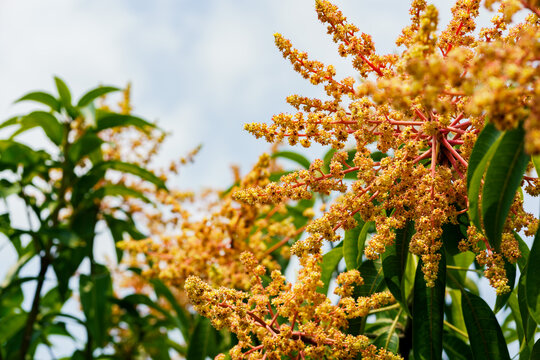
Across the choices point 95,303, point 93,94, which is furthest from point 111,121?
point 95,303

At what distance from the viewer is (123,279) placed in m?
5.07

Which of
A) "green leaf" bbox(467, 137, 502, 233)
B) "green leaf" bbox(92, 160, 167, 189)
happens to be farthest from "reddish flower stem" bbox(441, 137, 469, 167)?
"green leaf" bbox(92, 160, 167, 189)

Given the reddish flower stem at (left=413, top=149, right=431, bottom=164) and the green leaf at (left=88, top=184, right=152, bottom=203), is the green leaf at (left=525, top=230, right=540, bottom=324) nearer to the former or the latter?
the reddish flower stem at (left=413, top=149, right=431, bottom=164)

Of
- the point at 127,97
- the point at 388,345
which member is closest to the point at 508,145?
the point at 388,345

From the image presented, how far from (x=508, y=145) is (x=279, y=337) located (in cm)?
81

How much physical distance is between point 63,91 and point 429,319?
10.2 feet

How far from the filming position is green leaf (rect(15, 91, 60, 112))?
3.63m

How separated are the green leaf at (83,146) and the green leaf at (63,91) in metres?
0.34

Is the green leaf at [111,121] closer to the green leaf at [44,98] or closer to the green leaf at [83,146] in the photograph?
the green leaf at [83,146]

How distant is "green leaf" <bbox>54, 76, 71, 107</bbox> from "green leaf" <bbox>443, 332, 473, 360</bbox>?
9.75ft

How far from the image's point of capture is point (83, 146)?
365 centimetres

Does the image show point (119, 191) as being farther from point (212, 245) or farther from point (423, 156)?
point (423, 156)

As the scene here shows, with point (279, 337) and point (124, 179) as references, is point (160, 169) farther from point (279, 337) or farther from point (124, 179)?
point (279, 337)

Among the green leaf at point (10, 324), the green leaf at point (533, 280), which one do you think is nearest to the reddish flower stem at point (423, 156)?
the green leaf at point (533, 280)
